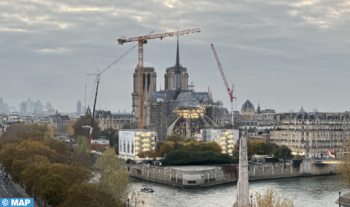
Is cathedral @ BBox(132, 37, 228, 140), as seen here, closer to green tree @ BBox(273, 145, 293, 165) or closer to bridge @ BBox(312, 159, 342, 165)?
green tree @ BBox(273, 145, 293, 165)

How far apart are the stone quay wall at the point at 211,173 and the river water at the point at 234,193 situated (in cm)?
149

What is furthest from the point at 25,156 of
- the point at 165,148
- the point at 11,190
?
the point at 165,148

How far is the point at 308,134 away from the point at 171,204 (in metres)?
50.5

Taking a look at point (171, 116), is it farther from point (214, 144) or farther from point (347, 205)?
point (347, 205)

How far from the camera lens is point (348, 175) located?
68.1m

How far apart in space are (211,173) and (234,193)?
8.64 metres

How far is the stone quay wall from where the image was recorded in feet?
265

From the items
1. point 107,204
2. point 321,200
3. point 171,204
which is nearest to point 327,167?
point 321,200

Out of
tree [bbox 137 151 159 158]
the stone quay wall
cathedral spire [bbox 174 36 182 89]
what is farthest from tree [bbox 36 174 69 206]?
cathedral spire [bbox 174 36 182 89]

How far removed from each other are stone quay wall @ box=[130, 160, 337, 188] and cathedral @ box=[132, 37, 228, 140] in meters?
48.8

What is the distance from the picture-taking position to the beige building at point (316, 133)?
109m

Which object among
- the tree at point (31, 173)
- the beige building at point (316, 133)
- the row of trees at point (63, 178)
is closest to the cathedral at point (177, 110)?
the beige building at point (316, 133)

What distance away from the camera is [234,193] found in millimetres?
74875

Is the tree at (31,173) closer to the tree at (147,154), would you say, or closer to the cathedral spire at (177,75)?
the tree at (147,154)
